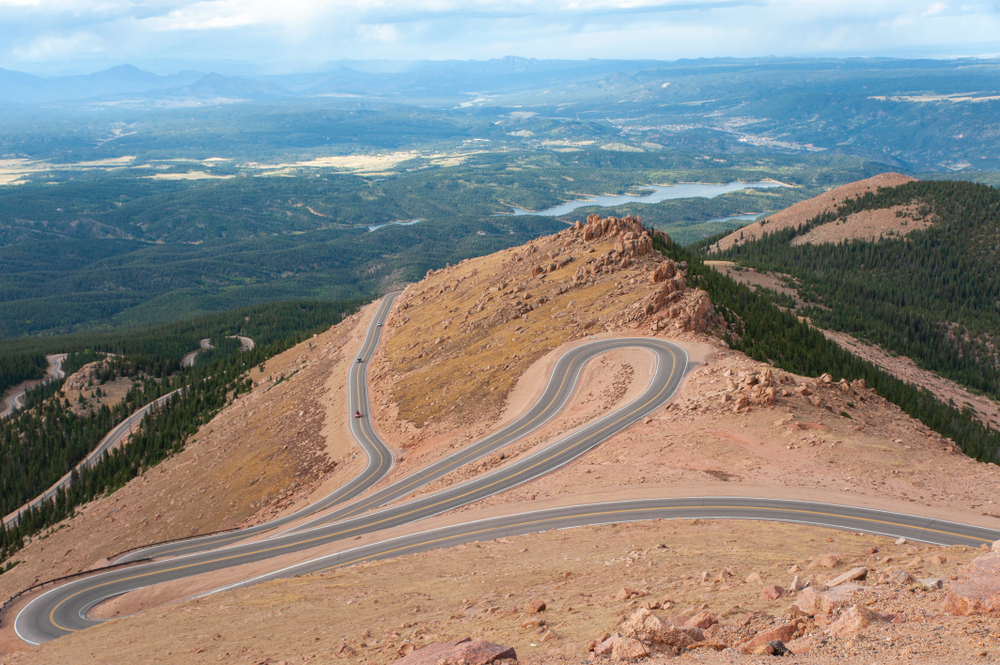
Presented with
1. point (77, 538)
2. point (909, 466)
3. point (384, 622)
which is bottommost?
point (77, 538)

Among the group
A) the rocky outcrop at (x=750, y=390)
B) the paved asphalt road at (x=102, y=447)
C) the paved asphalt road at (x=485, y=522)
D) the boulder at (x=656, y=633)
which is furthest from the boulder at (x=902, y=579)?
the paved asphalt road at (x=102, y=447)

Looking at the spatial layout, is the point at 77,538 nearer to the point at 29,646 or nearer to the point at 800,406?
the point at 29,646

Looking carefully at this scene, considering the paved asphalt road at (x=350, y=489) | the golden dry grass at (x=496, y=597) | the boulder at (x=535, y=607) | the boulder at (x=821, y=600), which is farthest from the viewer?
the paved asphalt road at (x=350, y=489)

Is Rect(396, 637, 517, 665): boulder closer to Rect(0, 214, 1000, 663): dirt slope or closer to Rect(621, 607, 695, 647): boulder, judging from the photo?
Rect(0, 214, 1000, 663): dirt slope

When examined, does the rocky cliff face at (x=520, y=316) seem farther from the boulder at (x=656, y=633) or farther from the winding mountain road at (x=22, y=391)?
the winding mountain road at (x=22, y=391)

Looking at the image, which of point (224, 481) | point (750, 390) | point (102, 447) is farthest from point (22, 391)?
point (750, 390)

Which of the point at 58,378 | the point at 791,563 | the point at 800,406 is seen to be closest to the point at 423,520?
→ the point at 791,563
